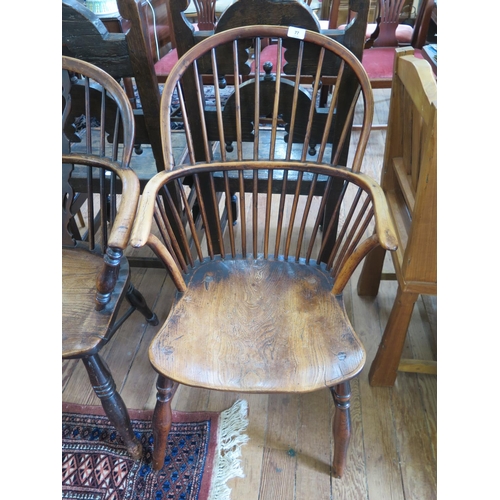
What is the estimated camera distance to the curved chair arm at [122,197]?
0.83 metres

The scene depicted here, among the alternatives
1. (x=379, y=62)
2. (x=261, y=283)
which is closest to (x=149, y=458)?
(x=261, y=283)

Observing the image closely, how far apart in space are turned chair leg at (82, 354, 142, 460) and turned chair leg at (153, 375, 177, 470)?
8 centimetres

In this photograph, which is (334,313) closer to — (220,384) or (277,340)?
(277,340)

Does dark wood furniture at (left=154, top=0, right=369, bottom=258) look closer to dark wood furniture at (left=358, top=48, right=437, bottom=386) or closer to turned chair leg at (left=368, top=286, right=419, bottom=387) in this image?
dark wood furniture at (left=358, top=48, right=437, bottom=386)

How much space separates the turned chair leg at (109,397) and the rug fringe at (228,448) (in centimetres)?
23

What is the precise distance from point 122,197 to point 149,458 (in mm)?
755

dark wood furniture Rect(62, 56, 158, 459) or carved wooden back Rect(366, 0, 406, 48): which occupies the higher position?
carved wooden back Rect(366, 0, 406, 48)

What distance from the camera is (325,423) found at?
48.1 inches

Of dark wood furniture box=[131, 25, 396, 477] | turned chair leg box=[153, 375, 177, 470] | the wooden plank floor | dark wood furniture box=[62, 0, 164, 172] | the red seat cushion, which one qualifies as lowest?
the wooden plank floor

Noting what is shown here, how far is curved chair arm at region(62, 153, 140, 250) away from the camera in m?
0.83

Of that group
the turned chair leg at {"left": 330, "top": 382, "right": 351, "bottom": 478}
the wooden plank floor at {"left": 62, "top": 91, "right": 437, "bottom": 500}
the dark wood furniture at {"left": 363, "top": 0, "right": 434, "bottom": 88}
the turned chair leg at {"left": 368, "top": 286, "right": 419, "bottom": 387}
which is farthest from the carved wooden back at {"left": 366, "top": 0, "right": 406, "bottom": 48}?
the turned chair leg at {"left": 330, "top": 382, "right": 351, "bottom": 478}

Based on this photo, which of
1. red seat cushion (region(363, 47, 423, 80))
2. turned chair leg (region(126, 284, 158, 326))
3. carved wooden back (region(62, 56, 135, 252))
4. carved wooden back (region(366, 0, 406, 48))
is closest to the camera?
carved wooden back (region(62, 56, 135, 252))

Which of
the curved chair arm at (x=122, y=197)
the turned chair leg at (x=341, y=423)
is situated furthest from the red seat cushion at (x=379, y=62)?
the turned chair leg at (x=341, y=423)

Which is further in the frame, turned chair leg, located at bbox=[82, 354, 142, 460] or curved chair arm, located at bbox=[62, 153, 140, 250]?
turned chair leg, located at bbox=[82, 354, 142, 460]
